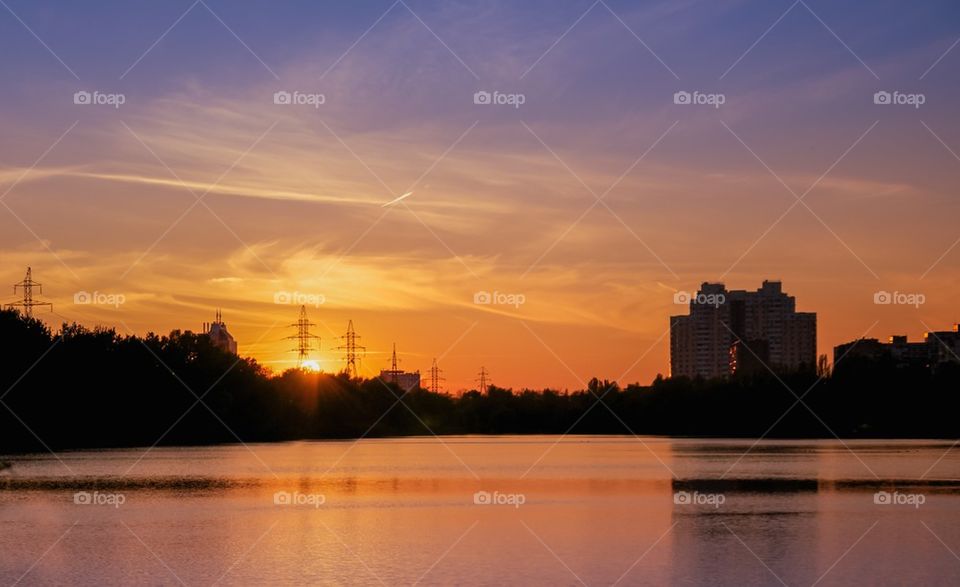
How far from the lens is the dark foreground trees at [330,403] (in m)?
99.6

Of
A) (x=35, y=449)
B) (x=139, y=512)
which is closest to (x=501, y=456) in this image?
(x=35, y=449)

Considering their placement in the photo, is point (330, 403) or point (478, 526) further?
point (330, 403)

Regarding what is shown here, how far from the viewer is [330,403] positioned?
6339 inches

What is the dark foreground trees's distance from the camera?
9956 cm

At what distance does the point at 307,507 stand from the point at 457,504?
5547mm

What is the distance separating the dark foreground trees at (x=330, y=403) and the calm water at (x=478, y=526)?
3000 centimetres

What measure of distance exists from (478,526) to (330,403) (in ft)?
409

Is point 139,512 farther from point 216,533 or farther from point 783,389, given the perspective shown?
point 783,389

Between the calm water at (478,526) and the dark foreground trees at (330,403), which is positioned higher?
the dark foreground trees at (330,403)

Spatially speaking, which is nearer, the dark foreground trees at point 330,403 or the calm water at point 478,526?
the calm water at point 478,526

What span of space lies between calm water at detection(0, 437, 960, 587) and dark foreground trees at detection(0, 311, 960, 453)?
1181 inches

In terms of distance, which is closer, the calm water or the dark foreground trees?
the calm water

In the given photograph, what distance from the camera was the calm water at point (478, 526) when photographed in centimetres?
2858

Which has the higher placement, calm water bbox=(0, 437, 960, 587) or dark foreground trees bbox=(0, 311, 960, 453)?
dark foreground trees bbox=(0, 311, 960, 453)
